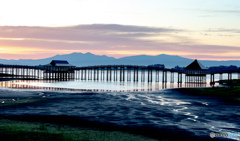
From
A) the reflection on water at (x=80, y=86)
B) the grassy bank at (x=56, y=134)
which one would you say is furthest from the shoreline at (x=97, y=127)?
the reflection on water at (x=80, y=86)

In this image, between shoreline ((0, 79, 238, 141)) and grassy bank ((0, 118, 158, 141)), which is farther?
A: shoreline ((0, 79, 238, 141))

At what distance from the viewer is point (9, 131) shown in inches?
663

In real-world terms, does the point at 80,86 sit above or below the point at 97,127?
below

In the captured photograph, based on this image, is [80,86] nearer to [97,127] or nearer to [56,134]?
[97,127]

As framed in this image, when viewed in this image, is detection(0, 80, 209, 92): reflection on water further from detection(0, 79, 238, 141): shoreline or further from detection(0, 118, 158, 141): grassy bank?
detection(0, 118, 158, 141): grassy bank

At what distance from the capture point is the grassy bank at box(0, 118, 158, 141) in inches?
630

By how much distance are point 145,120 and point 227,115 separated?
8.21m

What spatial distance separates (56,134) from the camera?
16.7 metres

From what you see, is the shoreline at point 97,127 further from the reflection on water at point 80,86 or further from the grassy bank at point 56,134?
the reflection on water at point 80,86

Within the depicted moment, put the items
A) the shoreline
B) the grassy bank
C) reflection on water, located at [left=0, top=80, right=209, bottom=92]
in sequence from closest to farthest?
1. the grassy bank
2. the shoreline
3. reflection on water, located at [left=0, top=80, right=209, bottom=92]

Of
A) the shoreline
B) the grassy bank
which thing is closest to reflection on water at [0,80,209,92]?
the shoreline

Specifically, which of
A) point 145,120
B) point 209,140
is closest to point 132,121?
point 145,120

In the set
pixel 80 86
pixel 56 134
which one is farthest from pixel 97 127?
pixel 80 86

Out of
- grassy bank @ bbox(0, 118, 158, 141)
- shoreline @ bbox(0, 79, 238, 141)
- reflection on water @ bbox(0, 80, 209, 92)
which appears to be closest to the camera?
grassy bank @ bbox(0, 118, 158, 141)
